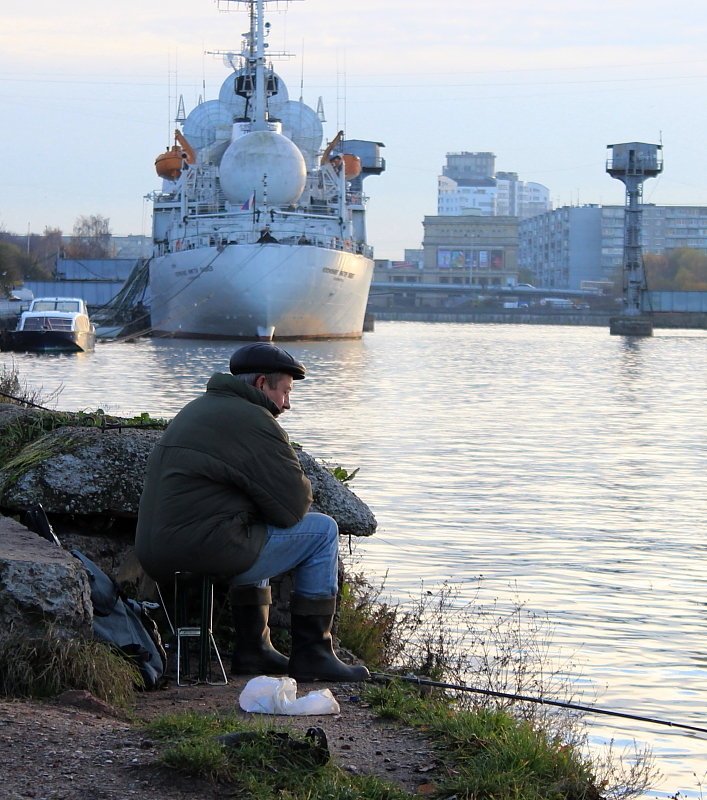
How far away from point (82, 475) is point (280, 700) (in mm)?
1747

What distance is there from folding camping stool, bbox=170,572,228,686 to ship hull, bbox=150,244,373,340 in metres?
51.4

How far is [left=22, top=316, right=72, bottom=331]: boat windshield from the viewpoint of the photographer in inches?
1840

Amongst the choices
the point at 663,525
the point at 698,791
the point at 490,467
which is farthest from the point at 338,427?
the point at 698,791

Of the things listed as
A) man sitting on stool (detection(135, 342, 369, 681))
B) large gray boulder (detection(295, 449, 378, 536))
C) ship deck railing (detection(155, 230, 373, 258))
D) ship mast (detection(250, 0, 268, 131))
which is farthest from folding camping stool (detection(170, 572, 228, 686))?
ship mast (detection(250, 0, 268, 131))

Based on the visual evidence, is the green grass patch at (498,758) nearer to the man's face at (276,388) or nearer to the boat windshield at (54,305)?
the man's face at (276,388)

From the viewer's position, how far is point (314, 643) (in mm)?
6039

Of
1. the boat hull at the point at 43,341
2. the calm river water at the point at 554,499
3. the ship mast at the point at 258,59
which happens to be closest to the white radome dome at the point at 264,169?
the ship mast at the point at 258,59

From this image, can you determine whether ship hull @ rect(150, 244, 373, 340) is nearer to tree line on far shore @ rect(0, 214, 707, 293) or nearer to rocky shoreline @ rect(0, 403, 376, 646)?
rocky shoreline @ rect(0, 403, 376, 646)

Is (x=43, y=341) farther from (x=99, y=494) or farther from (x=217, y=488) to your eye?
(x=217, y=488)

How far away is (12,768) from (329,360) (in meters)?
42.1

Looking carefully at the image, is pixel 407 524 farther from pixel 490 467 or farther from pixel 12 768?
pixel 12 768

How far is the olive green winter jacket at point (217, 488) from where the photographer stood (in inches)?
225

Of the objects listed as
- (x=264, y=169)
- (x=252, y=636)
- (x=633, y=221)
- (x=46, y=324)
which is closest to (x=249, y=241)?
(x=264, y=169)

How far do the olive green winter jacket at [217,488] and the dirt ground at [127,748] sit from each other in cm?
55
